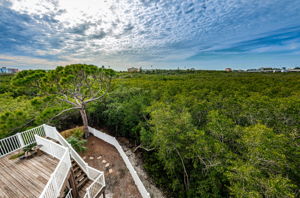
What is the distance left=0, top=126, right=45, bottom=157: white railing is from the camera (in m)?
6.14

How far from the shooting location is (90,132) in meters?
13.0

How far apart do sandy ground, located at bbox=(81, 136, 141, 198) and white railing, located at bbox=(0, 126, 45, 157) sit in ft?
14.0

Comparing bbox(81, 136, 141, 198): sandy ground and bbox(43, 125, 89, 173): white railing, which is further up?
bbox(43, 125, 89, 173): white railing

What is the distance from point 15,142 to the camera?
6.50 meters

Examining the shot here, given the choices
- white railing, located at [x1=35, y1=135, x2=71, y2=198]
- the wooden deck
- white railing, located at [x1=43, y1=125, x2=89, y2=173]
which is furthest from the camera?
white railing, located at [x1=43, y1=125, x2=89, y2=173]

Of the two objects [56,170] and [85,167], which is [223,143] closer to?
[56,170]

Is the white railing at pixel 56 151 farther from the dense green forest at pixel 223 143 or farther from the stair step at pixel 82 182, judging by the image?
the dense green forest at pixel 223 143

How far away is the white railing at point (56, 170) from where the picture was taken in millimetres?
3665

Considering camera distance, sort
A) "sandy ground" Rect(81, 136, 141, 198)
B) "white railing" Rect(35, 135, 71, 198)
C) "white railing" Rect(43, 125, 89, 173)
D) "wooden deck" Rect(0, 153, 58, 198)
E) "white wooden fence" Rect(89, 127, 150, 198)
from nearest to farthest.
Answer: "white railing" Rect(35, 135, 71, 198) < "wooden deck" Rect(0, 153, 58, 198) < "white railing" Rect(43, 125, 89, 173) < "white wooden fence" Rect(89, 127, 150, 198) < "sandy ground" Rect(81, 136, 141, 198)

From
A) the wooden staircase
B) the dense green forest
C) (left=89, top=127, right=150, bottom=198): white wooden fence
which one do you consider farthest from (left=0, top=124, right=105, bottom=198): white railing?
(left=89, top=127, right=150, bottom=198): white wooden fence

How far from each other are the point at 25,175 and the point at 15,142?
9.78 feet

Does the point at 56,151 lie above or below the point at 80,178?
above

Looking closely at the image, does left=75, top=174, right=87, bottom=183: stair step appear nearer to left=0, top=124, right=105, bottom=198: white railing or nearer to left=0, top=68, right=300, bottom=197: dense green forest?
left=0, top=124, right=105, bottom=198: white railing

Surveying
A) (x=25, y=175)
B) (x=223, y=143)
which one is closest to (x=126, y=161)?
(x=25, y=175)
